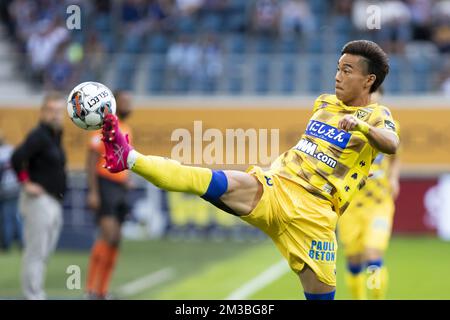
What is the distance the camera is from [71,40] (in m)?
22.0

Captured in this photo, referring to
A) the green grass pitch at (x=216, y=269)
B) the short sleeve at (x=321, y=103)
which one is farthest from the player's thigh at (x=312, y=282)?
the green grass pitch at (x=216, y=269)

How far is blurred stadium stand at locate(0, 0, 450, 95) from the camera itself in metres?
20.6

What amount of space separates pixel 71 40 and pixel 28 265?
1216 cm

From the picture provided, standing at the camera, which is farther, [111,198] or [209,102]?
[209,102]

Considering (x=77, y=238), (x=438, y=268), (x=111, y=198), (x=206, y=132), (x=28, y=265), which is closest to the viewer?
(x=28, y=265)

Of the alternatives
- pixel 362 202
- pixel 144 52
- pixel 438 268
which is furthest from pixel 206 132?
pixel 362 202

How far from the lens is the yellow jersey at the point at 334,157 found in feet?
24.6

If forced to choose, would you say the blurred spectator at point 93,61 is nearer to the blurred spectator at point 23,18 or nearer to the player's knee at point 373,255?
the blurred spectator at point 23,18

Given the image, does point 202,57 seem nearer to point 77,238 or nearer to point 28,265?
point 77,238

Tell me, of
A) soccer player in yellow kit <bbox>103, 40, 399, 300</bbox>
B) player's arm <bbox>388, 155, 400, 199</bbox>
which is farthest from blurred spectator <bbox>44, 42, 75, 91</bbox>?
soccer player in yellow kit <bbox>103, 40, 399, 300</bbox>

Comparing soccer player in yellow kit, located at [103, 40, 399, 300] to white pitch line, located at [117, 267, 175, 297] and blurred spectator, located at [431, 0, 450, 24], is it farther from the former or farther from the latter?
blurred spectator, located at [431, 0, 450, 24]

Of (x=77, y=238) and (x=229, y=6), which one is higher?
(x=229, y=6)

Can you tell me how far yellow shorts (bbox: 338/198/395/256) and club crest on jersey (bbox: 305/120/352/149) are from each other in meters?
3.37

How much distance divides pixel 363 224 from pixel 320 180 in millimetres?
3645
